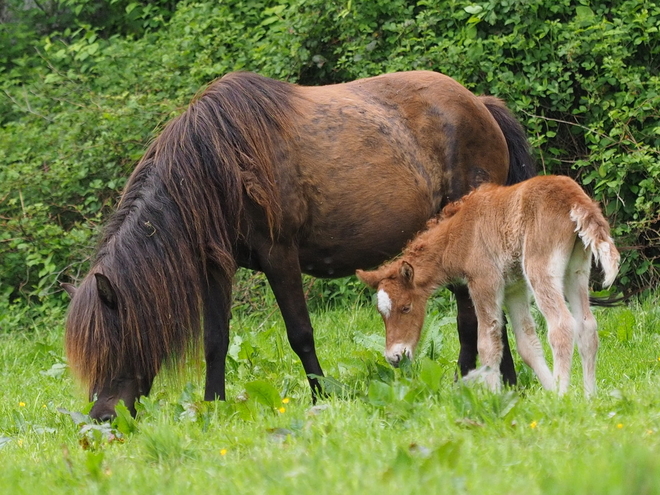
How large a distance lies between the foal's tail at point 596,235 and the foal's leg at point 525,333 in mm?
717

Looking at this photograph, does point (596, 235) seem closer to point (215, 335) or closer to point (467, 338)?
point (467, 338)

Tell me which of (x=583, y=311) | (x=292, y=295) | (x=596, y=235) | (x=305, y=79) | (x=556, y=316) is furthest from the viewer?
(x=305, y=79)

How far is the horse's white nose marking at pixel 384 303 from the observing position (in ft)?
18.4

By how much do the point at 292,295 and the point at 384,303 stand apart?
657mm

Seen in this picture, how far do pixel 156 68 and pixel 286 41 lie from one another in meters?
2.29

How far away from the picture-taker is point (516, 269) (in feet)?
17.5

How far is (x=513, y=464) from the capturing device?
330 centimetres

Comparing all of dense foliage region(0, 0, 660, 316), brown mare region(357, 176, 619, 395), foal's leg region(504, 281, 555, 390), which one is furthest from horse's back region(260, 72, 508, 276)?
dense foliage region(0, 0, 660, 316)

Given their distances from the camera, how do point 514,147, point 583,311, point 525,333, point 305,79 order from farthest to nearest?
point 305,79 < point 514,147 < point 525,333 < point 583,311

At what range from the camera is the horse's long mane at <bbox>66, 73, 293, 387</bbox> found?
5.32 metres

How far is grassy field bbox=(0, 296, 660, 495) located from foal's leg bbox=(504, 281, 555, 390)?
0.75 feet

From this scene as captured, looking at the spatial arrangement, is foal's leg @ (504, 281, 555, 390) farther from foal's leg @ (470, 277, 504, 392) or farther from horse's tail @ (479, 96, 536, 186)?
horse's tail @ (479, 96, 536, 186)

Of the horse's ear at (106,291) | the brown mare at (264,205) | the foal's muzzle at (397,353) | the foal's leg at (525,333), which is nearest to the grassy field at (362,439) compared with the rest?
the foal's muzzle at (397,353)

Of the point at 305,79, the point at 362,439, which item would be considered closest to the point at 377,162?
the point at 362,439
